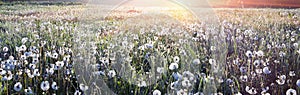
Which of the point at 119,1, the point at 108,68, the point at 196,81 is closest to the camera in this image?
the point at 196,81

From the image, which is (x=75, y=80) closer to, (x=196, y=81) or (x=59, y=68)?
(x=59, y=68)

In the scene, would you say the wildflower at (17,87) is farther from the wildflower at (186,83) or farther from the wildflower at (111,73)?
the wildflower at (186,83)

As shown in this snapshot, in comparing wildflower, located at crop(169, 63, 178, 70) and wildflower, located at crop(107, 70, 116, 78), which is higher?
wildflower, located at crop(169, 63, 178, 70)

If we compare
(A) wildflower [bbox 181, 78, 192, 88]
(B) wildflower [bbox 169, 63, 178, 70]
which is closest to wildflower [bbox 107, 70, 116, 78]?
(B) wildflower [bbox 169, 63, 178, 70]

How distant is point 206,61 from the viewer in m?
4.21

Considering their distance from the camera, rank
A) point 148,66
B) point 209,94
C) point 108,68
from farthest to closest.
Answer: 1. point 148,66
2. point 108,68
3. point 209,94

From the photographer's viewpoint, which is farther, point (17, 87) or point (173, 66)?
point (173, 66)

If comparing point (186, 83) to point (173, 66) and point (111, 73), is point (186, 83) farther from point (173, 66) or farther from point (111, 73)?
point (111, 73)

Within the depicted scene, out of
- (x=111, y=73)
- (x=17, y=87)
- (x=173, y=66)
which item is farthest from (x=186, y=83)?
(x=17, y=87)

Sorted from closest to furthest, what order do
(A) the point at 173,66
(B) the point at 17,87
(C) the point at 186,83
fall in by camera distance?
(C) the point at 186,83, (B) the point at 17,87, (A) the point at 173,66

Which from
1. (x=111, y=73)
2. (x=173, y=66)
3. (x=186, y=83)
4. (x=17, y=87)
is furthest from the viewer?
(x=173, y=66)

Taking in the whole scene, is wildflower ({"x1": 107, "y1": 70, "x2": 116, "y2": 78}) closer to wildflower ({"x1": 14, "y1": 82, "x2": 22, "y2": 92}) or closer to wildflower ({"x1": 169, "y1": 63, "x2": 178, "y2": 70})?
wildflower ({"x1": 169, "y1": 63, "x2": 178, "y2": 70})

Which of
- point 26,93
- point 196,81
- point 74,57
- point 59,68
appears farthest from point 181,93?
point 74,57

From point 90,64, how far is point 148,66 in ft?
2.02
